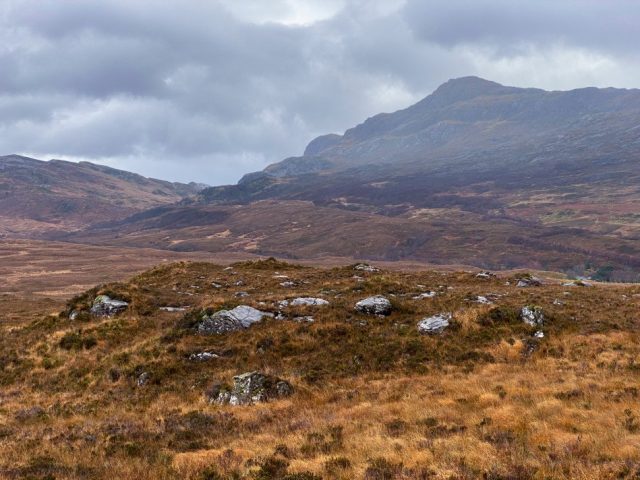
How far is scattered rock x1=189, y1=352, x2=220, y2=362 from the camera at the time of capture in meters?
22.1

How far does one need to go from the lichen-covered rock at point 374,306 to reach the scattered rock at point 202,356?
888cm

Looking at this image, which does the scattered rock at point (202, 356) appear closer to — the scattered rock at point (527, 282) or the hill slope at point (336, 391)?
the hill slope at point (336, 391)

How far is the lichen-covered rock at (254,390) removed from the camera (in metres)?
17.8

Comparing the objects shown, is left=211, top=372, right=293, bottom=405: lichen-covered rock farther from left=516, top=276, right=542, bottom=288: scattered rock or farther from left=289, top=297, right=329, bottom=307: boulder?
left=516, top=276, right=542, bottom=288: scattered rock

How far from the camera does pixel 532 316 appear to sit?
24828mm

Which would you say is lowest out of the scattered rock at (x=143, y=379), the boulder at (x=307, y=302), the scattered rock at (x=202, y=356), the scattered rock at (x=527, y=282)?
the scattered rock at (x=527, y=282)

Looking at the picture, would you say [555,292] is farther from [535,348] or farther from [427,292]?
[535,348]

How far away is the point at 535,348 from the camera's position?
22.3 metres

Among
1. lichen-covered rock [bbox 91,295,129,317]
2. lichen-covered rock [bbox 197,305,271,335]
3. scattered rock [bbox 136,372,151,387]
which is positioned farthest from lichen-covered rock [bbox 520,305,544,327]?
lichen-covered rock [bbox 91,295,129,317]

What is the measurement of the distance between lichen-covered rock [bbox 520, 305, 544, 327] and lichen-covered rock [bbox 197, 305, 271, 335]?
1475 centimetres

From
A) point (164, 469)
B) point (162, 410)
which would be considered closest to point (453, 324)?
point (162, 410)

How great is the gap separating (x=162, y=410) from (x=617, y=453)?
14.9 m

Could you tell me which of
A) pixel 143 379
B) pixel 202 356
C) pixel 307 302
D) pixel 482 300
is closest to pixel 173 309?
pixel 307 302

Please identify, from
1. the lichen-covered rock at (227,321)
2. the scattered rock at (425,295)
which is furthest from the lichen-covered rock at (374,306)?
the lichen-covered rock at (227,321)
